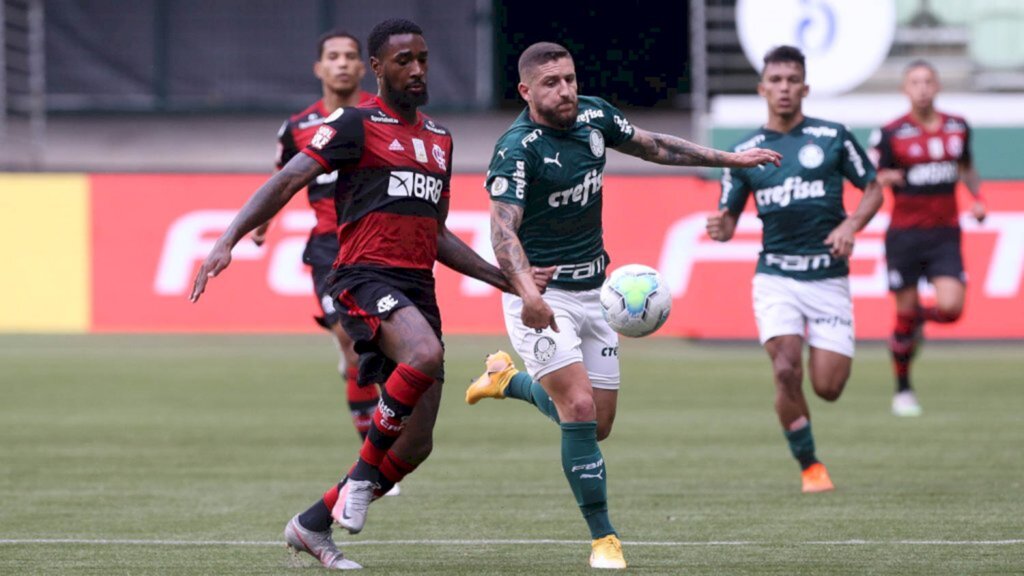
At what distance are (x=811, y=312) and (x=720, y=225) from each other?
840mm

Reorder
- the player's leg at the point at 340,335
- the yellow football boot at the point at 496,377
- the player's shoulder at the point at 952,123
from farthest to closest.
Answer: the player's shoulder at the point at 952,123
the player's leg at the point at 340,335
the yellow football boot at the point at 496,377

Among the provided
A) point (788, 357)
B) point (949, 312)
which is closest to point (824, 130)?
point (788, 357)

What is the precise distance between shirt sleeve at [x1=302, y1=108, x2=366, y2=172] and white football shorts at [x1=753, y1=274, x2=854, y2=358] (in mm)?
3651

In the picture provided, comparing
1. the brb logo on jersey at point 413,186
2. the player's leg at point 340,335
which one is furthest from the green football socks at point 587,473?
the player's leg at point 340,335

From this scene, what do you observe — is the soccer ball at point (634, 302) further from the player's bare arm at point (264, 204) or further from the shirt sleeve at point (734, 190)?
the shirt sleeve at point (734, 190)

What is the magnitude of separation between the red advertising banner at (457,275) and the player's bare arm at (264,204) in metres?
12.7

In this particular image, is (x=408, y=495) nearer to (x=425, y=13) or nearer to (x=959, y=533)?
(x=959, y=533)

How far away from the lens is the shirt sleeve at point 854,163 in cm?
1062

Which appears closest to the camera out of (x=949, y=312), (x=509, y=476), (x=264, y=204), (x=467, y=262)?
(x=264, y=204)

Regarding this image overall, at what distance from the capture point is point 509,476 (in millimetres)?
11070

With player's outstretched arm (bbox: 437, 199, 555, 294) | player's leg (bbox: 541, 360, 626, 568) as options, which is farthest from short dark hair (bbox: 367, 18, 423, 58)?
player's leg (bbox: 541, 360, 626, 568)

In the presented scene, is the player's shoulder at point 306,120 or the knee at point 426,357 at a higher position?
the player's shoulder at point 306,120

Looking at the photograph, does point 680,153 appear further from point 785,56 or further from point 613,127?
point 785,56

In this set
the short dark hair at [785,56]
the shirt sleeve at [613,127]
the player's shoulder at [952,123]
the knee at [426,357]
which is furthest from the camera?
the player's shoulder at [952,123]
